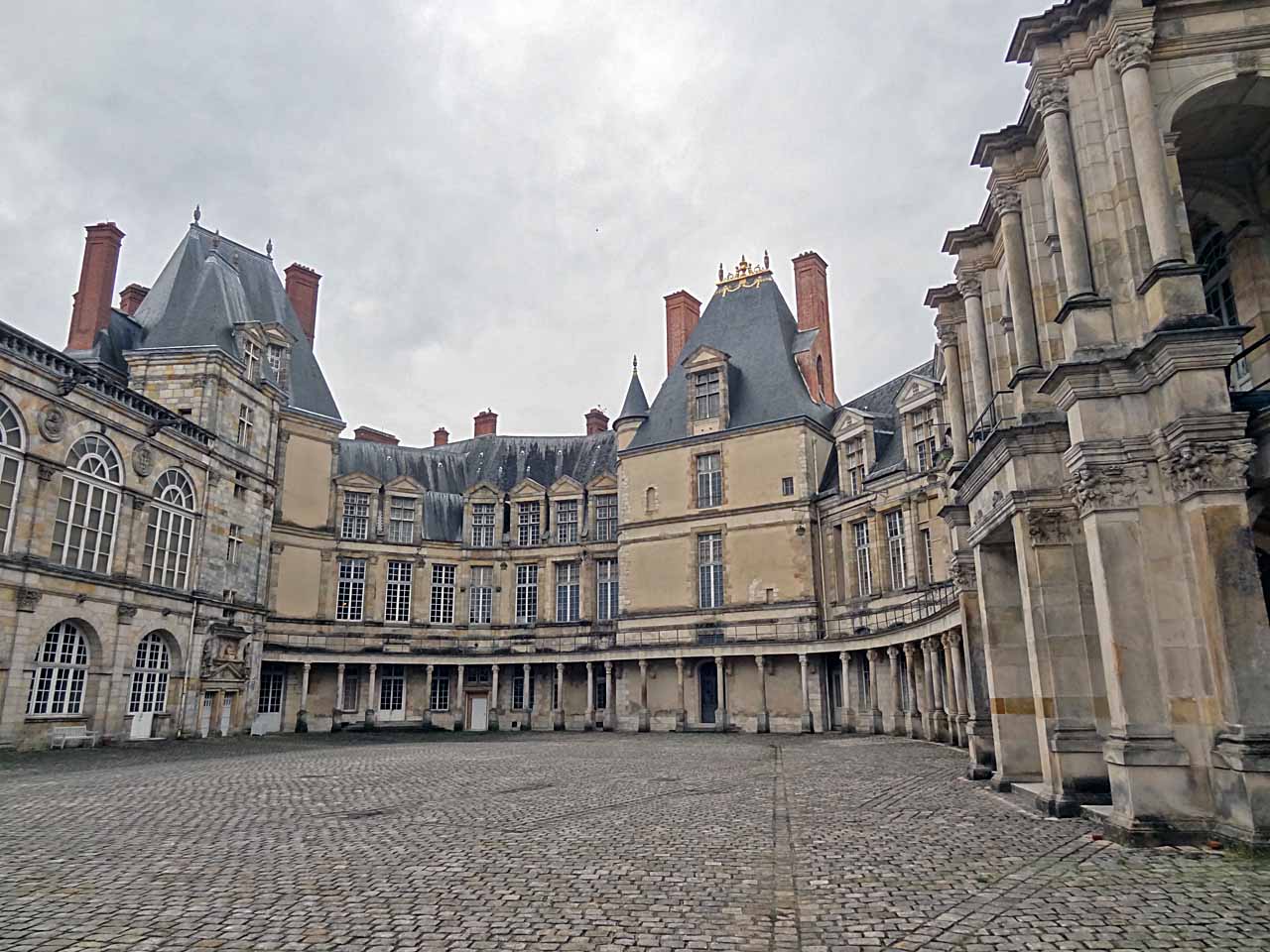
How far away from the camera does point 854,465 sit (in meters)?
31.9

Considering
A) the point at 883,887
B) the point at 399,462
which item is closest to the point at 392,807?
the point at 883,887

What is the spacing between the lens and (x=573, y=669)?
37.4m

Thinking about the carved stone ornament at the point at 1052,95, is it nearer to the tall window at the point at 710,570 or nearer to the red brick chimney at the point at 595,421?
the tall window at the point at 710,570

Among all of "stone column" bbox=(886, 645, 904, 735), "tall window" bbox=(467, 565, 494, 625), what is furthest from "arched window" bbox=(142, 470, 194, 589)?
"stone column" bbox=(886, 645, 904, 735)

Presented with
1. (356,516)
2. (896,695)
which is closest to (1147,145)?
(896,695)

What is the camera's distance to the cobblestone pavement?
5.66 meters

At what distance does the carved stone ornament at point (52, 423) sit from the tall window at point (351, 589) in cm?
1532

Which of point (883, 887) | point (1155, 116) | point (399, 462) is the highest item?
point (399, 462)

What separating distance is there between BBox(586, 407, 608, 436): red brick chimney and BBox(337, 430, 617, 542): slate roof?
1584mm

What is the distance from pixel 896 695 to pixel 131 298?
105 feet

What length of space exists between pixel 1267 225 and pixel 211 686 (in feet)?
96.1

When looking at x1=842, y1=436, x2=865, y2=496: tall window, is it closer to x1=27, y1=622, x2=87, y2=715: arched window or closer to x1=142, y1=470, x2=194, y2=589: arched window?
x1=142, y1=470, x2=194, y2=589: arched window

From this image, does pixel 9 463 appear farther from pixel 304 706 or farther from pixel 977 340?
pixel 977 340

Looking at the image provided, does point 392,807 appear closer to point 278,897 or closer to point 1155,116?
point 278,897
